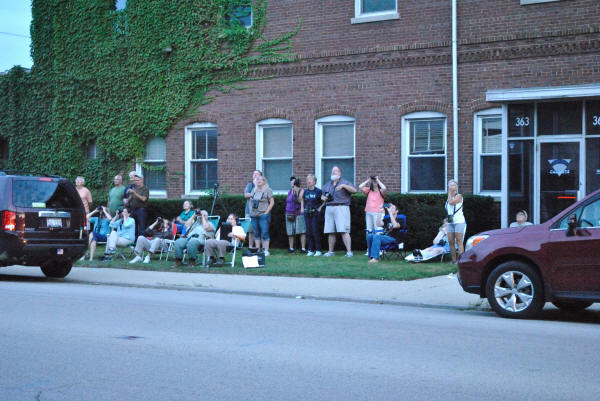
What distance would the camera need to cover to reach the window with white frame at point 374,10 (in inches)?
802

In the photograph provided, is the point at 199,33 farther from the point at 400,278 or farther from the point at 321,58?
the point at 400,278

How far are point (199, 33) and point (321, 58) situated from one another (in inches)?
160

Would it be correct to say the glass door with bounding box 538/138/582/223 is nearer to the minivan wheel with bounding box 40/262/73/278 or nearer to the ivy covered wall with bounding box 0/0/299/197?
the ivy covered wall with bounding box 0/0/299/197

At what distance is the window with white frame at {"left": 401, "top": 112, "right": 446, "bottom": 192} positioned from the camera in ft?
65.7

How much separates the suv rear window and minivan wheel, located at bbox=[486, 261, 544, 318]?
845cm

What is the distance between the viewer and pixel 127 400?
20.4 ft

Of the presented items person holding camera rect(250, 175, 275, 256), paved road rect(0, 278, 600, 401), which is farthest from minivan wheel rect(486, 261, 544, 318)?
person holding camera rect(250, 175, 275, 256)

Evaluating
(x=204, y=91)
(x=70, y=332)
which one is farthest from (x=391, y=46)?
(x=70, y=332)

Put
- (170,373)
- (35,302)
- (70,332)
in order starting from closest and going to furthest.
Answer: (170,373) < (70,332) < (35,302)

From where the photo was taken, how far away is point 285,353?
800 centimetres

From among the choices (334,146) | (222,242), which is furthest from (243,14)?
(222,242)

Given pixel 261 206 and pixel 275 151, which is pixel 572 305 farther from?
pixel 275 151

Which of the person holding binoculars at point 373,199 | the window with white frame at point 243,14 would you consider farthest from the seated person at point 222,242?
the window with white frame at point 243,14

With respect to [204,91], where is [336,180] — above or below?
below
